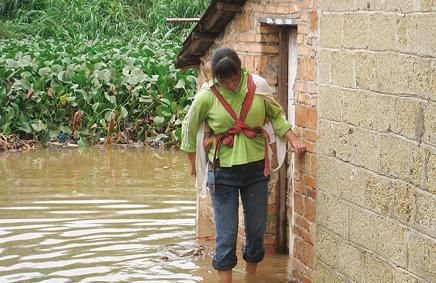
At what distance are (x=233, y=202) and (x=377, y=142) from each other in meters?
1.79

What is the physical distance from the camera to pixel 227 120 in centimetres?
764

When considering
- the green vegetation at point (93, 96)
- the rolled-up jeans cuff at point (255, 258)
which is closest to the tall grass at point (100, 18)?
the green vegetation at point (93, 96)

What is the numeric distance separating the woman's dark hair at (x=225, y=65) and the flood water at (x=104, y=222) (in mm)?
1905

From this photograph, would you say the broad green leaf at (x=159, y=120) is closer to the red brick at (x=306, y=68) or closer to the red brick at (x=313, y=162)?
the red brick at (x=306, y=68)

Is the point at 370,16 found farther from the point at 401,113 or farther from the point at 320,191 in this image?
the point at 320,191

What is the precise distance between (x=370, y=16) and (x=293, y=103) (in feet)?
8.36

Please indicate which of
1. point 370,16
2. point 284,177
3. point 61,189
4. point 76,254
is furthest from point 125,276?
point 61,189

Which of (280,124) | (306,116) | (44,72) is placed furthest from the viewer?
(44,72)

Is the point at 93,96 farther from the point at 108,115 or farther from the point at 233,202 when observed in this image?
the point at 233,202

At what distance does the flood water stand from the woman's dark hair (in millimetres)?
1905

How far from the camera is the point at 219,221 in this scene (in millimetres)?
7770

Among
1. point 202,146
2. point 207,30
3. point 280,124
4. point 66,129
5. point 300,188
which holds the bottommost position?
point 66,129

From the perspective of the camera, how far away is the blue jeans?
772 cm

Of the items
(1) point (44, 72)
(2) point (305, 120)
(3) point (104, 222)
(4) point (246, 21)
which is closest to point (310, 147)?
(2) point (305, 120)
